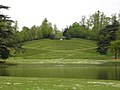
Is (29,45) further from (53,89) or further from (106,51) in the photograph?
(53,89)

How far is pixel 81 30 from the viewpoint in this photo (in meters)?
176

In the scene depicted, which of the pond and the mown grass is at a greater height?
the mown grass

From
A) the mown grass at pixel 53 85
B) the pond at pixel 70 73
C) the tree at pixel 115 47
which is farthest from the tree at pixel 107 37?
the mown grass at pixel 53 85

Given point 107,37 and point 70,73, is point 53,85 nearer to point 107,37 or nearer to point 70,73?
point 70,73

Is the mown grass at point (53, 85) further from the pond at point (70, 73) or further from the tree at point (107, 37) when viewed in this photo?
the tree at point (107, 37)

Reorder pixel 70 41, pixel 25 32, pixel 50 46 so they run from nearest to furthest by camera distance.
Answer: pixel 50 46 < pixel 70 41 < pixel 25 32

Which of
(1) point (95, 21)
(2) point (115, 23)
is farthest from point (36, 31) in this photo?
(2) point (115, 23)

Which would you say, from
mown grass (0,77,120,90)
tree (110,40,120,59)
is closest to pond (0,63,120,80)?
mown grass (0,77,120,90)

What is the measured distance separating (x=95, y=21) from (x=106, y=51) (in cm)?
6639

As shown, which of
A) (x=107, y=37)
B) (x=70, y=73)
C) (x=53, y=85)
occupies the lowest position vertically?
(x=70, y=73)

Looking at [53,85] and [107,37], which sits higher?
[107,37]

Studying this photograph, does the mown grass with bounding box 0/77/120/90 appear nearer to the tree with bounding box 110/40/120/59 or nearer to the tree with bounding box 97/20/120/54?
the tree with bounding box 110/40/120/59

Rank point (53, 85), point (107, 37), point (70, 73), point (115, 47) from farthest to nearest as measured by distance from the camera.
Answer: point (107, 37) < point (115, 47) < point (70, 73) < point (53, 85)

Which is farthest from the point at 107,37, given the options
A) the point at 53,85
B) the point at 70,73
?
the point at 53,85
